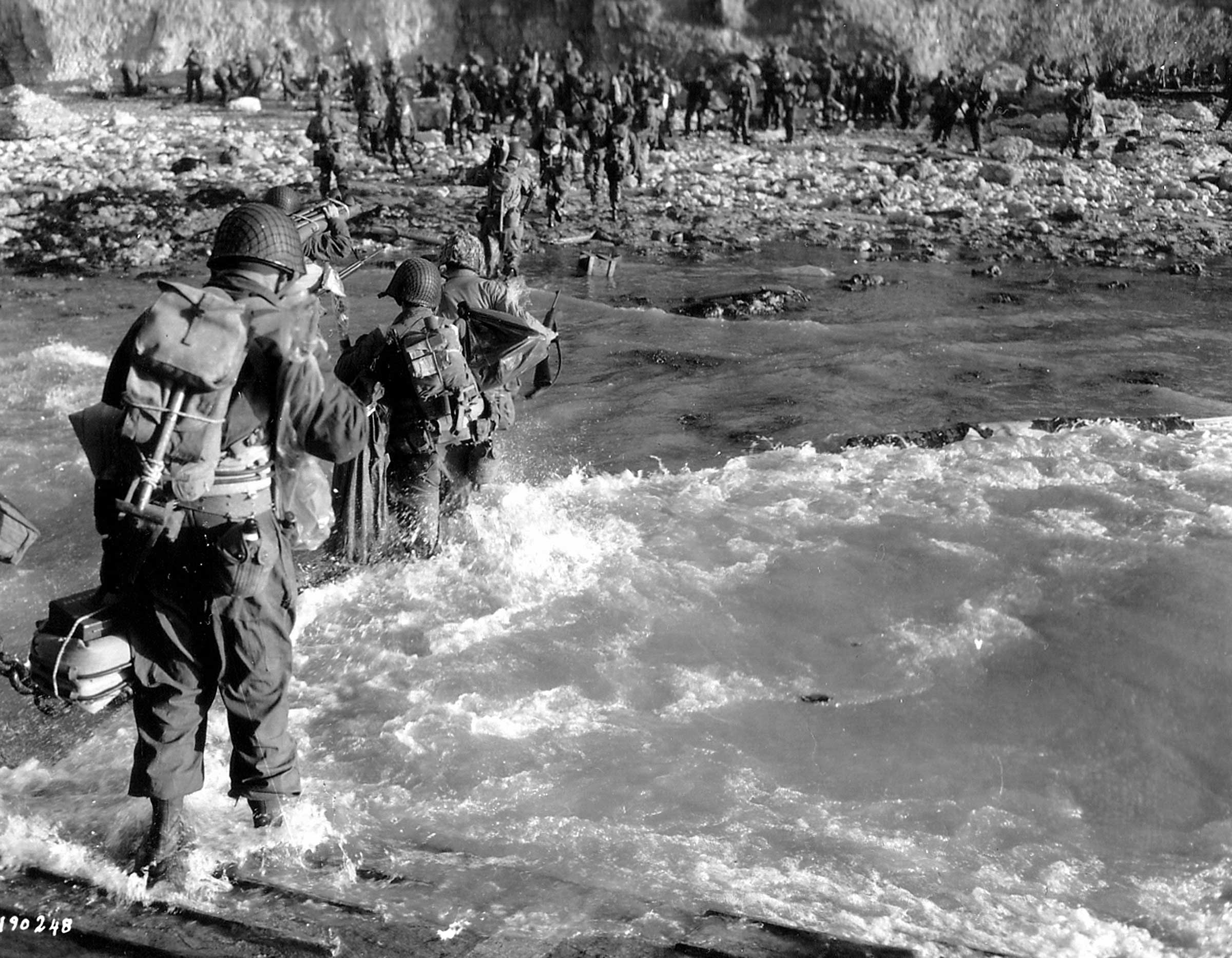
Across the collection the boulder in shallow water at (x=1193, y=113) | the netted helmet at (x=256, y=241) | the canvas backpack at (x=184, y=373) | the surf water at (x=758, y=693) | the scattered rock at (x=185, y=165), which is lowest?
the surf water at (x=758, y=693)

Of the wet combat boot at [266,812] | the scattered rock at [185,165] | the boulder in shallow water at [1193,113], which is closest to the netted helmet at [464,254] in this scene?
the wet combat boot at [266,812]

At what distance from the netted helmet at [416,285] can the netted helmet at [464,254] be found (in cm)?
70

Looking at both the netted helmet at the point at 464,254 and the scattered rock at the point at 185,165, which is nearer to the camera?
the netted helmet at the point at 464,254

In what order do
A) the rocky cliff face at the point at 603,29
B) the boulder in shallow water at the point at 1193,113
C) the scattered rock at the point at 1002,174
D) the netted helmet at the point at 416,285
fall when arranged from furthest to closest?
the rocky cliff face at the point at 603,29, the boulder in shallow water at the point at 1193,113, the scattered rock at the point at 1002,174, the netted helmet at the point at 416,285

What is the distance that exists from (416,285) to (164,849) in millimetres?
2701

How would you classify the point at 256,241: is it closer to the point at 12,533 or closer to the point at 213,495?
the point at 213,495

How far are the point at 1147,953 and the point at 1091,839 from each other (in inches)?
24.4

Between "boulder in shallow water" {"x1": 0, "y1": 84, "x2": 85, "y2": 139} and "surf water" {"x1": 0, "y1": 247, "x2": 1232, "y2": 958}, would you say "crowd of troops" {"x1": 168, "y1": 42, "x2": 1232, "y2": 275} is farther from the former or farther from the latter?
"surf water" {"x1": 0, "y1": 247, "x2": 1232, "y2": 958}

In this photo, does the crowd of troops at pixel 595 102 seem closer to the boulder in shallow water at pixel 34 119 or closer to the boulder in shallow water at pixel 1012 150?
the boulder in shallow water at pixel 1012 150

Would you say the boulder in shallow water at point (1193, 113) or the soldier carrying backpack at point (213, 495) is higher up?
the boulder in shallow water at point (1193, 113)

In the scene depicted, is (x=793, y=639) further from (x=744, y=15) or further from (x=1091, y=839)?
(x=744, y=15)

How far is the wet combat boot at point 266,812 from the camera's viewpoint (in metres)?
3.28

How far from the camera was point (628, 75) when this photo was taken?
2442cm

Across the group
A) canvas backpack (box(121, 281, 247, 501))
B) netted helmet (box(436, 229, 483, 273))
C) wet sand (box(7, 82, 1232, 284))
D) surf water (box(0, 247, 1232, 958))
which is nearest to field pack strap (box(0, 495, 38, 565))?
canvas backpack (box(121, 281, 247, 501))
